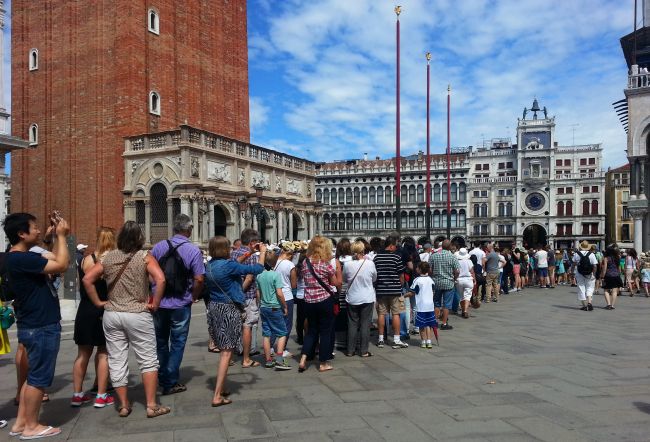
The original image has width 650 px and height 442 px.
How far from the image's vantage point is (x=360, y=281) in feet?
26.0

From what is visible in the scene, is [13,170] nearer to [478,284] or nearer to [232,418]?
[478,284]

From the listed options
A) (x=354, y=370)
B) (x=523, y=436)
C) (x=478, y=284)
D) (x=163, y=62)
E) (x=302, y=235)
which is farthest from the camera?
(x=302, y=235)

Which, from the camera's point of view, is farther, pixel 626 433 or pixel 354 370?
pixel 354 370

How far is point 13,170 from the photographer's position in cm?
2948

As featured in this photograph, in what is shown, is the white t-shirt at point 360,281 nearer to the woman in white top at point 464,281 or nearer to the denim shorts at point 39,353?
the denim shorts at point 39,353

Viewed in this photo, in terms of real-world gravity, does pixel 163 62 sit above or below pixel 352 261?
above

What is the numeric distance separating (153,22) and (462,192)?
54289 millimetres

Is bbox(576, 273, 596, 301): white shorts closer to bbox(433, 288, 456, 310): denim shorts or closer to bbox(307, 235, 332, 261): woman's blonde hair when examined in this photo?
bbox(433, 288, 456, 310): denim shorts

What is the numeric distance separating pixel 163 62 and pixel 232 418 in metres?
27.0

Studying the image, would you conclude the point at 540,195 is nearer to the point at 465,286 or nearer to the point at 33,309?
the point at 465,286

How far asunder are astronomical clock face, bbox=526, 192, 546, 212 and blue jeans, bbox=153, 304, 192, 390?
7214 centimetres

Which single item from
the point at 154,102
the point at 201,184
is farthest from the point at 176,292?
the point at 154,102

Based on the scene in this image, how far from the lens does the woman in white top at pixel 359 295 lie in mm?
7910

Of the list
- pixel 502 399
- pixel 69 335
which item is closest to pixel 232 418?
pixel 502 399
